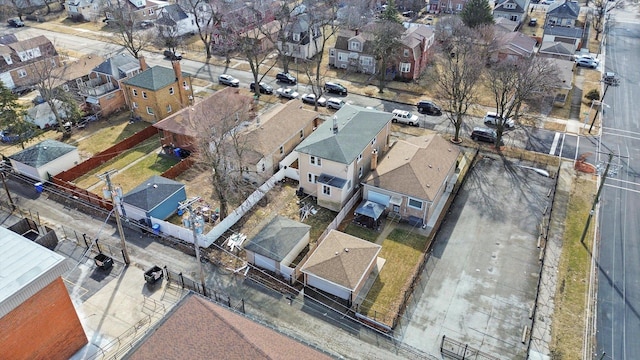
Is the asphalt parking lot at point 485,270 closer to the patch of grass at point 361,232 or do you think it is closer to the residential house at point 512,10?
the patch of grass at point 361,232

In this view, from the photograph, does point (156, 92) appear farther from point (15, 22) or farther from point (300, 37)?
point (15, 22)

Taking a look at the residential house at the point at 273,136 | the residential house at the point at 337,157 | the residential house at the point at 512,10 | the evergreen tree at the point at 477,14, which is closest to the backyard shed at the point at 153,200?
the residential house at the point at 273,136

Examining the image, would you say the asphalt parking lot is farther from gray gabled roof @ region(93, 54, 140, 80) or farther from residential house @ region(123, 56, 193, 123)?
gray gabled roof @ region(93, 54, 140, 80)

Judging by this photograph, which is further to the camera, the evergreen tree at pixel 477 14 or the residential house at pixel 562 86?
the evergreen tree at pixel 477 14

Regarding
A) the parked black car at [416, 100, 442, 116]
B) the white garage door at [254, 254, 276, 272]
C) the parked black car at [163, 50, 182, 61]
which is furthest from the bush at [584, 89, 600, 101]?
the parked black car at [163, 50, 182, 61]

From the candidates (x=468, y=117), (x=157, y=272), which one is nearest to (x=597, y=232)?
(x=468, y=117)

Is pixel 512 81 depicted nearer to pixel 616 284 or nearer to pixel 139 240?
pixel 616 284
